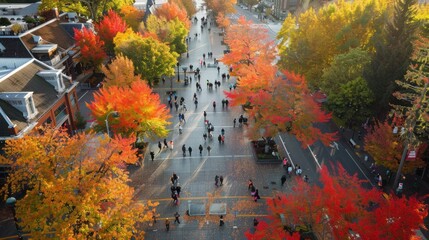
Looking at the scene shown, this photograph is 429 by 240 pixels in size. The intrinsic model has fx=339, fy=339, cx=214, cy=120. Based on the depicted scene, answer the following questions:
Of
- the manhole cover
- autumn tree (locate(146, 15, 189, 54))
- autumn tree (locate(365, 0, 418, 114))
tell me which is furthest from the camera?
autumn tree (locate(146, 15, 189, 54))

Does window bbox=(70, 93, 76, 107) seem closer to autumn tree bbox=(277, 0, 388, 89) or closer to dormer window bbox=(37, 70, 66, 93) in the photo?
dormer window bbox=(37, 70, 66, 93)

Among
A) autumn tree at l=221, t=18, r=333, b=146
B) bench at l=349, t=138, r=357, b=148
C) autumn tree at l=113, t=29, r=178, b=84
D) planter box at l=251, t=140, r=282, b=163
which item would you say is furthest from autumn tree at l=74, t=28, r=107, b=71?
bench at l=349, t=138, r=357, b=148

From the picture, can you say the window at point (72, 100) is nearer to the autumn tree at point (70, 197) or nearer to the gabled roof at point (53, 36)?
the gabled roof at point (53, 36)

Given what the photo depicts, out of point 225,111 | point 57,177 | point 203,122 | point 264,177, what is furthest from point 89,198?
point 225,111

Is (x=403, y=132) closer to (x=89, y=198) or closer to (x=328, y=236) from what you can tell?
(x=328, y=236)

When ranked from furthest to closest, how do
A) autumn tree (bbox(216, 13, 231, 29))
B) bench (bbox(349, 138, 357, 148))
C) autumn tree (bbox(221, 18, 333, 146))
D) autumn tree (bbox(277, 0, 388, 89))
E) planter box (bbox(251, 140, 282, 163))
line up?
autumn tree (bbox(216, 13, 231, 29)), autumn tree (bbox(277, 0, 388, 89)), bench (bbox(349, 138, 357, 148)), planter box (bbox(251, 140, 282, 163)), autumn tree (bbox(221, 18, 333, 146))

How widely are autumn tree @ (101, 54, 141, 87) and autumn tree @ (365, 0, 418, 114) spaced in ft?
86.1

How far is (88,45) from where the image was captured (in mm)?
52031

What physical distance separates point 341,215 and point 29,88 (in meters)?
30.0

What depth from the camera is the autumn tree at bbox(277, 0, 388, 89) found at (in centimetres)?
4238

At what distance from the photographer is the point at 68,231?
1756 cm

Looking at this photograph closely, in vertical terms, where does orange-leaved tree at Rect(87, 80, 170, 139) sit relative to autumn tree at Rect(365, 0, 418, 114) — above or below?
below

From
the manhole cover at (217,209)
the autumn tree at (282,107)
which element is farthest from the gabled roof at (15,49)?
the manhole cover at (217,209)

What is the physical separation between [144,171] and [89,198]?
1408cm
